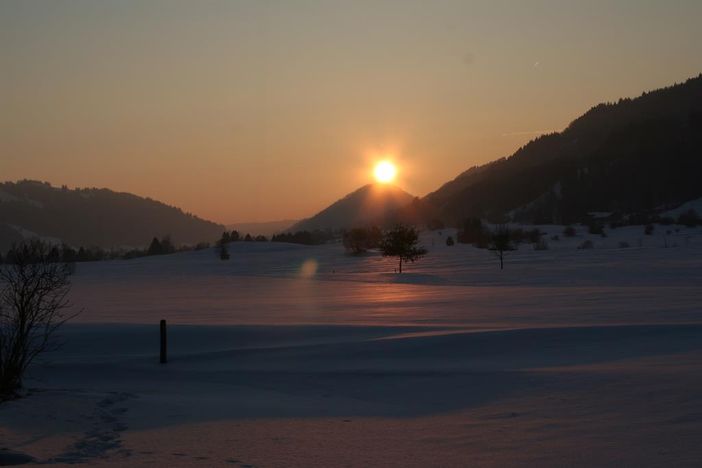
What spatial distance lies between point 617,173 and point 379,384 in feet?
495

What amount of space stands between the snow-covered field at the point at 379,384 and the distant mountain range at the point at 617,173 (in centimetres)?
11584

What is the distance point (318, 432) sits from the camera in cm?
1096

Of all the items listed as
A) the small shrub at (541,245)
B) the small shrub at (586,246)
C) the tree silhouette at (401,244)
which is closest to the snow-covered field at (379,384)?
the tree silhouette at (401,244)

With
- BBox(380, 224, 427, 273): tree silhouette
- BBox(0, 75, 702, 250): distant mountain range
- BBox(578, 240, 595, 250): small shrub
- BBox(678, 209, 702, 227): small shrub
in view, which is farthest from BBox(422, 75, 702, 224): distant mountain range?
BBox(380, 224, 427, 273): tree silhouette

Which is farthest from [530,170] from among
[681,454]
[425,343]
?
[681,454]

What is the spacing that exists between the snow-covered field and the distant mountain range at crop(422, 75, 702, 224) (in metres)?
116

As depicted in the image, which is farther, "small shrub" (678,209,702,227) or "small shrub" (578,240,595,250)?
"small shrub" (678,209,702,227)

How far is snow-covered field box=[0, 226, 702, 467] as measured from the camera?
32.2 feet

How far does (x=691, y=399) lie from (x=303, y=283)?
48399 mm

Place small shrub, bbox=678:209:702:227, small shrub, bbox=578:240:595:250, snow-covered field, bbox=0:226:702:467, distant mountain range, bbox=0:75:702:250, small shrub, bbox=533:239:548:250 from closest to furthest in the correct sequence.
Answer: snow-covered field, bbox=0:226:702:467
small shrub, bbox=578:240:595:250
small shrub, bbox=533:239:548:250
small shrub, bbox=678:209:702:227
distant mountain range, bbox=0:75:702:250

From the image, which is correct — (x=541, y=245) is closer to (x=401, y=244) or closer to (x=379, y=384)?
(x=401, y=244)

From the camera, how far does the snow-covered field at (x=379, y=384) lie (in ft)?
32.2

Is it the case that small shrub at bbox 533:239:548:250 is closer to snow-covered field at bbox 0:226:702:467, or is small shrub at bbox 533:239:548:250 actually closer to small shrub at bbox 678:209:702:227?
small shrub at bbox 678:209:702:227

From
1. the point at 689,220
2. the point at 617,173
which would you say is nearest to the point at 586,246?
the point at 689,220
